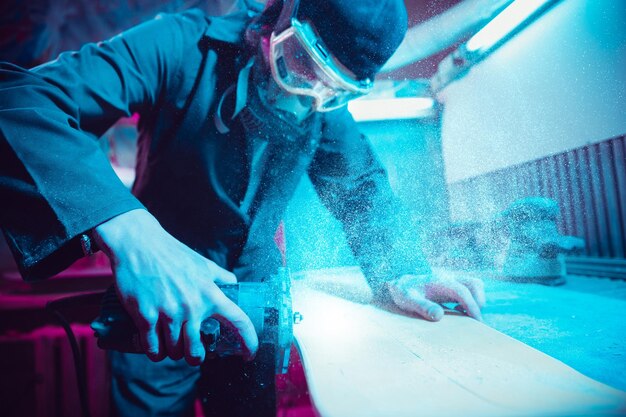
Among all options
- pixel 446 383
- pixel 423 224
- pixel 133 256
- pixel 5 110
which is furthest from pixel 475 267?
pixel 5 110

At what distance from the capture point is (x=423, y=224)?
0.72 m

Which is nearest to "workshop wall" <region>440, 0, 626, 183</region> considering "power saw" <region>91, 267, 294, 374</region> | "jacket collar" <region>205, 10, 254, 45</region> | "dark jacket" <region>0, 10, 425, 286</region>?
"dark jacket" <region>0, 10, 425, 286</region>

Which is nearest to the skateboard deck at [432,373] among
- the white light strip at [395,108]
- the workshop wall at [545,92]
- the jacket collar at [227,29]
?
the workshop wall at [545,92]

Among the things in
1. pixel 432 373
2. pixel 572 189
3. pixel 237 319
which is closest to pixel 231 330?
pixel 237 319

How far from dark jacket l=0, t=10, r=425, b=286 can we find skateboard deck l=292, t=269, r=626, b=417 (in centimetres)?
21

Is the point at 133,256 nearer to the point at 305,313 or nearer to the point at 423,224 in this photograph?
the point at 305,313

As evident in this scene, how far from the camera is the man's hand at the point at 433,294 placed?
1.97 feet

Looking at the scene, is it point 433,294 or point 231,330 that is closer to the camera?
point 231,330

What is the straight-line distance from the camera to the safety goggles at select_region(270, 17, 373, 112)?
0.61m

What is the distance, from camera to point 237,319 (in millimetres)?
425

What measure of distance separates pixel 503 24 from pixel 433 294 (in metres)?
0.55

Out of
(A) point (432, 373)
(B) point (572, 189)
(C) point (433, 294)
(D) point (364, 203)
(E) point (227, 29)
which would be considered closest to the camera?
(A) point (432, 373)

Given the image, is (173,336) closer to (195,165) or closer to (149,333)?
(149,333)

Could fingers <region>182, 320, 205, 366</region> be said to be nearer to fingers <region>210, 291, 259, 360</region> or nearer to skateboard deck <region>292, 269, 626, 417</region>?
fingers <region>210, 291, 259, 360</region>
